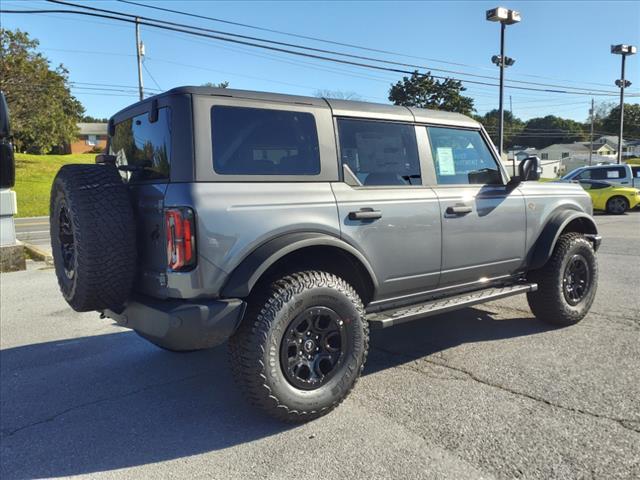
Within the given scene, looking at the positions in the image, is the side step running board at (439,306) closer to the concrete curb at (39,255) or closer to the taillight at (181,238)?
the taillight at (181,238)

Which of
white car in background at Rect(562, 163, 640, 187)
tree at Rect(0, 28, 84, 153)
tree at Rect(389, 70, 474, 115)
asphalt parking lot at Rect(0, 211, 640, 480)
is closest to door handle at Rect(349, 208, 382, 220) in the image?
asphalt parking lot at Rect(0, 211, 640, 480)

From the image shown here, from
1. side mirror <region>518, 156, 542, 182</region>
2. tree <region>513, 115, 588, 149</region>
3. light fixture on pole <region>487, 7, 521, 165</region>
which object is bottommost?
side mirror <region>518, 156, 542, 182</region>

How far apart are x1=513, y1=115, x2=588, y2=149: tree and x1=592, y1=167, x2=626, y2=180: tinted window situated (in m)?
101

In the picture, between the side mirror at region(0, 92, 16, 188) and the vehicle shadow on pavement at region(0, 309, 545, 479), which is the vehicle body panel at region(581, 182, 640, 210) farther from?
the side mirror at region(0, 92, 16, 188)

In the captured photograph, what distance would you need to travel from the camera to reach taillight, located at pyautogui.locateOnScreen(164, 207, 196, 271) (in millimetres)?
2848

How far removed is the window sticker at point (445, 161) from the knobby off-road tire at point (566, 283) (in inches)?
56.0

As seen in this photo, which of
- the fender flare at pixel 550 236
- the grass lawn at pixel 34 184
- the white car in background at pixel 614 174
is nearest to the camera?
the fender flare at pixel 550 236

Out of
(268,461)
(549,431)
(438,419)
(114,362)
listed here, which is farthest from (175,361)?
(549,431)

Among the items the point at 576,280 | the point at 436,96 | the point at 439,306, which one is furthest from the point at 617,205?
the point at 436,96

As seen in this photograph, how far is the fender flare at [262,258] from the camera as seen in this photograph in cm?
297

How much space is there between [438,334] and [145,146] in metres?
3.10

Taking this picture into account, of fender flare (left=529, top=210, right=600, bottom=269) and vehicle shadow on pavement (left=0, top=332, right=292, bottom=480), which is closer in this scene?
vehicle shadow on pavement (left=0, top=332, right=292, bottom=480)

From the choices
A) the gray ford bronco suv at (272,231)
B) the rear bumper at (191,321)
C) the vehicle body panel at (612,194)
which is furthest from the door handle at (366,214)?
the vehicle body panel at (612,194)

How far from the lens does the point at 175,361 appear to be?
441 centimetres
